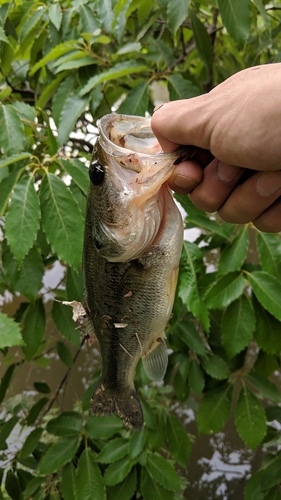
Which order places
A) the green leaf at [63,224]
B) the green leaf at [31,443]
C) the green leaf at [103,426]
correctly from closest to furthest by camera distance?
the green leaf at [63,224], the green leaf at [103,426], the green leaf at [31,443]

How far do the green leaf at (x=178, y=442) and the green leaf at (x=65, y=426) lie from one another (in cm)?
37

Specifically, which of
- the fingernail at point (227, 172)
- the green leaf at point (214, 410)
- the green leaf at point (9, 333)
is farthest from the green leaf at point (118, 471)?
the fingernail at point (227, 172)

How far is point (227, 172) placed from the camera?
826mm

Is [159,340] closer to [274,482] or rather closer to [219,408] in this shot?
[219,408]

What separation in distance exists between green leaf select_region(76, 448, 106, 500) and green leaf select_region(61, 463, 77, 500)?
64mm

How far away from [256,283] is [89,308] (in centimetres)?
53

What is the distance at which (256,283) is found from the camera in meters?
1.20

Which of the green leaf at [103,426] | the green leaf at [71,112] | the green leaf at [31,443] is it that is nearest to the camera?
the green leaf at [71,112]

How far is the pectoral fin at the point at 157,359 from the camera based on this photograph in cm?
98

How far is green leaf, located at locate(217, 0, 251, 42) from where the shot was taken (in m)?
1.01

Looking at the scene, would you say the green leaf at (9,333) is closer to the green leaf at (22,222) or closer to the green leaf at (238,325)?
the green leaf at (22,222)

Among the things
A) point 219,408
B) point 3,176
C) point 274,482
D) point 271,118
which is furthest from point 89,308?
point 274,482

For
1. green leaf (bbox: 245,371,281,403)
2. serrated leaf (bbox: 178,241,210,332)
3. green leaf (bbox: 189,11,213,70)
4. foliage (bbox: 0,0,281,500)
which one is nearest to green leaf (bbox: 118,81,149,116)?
foliage (bbox: 0,0,281,500)

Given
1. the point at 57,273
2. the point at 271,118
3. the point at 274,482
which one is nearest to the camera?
the point at 271,118
